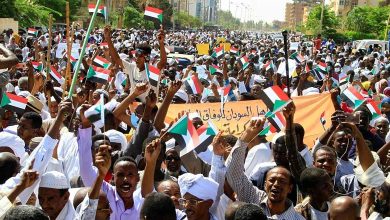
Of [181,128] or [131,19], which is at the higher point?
[181,128]

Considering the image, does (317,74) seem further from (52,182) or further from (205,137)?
(52,182)

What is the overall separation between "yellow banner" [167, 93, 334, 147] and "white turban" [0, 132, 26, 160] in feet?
10.5

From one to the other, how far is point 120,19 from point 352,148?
46550 mm

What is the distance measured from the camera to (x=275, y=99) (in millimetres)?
5645

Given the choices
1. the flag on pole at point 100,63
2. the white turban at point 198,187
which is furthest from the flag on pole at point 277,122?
the flag on pole at point 100,63

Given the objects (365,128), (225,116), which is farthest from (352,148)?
(225,116)

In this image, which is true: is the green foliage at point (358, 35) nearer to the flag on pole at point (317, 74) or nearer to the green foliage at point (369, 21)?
the green foliage at point (369, 21)

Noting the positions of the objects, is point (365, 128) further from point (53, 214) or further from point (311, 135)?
point (53, 214)

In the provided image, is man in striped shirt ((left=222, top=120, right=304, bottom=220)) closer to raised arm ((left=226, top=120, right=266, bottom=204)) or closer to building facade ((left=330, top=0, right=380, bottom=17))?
raised arm ((left=226, top=120, right=266, bottom=204))

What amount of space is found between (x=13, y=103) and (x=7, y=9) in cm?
2501

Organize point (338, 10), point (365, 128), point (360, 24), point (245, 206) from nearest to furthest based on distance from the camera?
point (245, 206) → point (365, 128) → point (360, 24) → point (338, 10)

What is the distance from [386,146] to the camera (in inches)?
246

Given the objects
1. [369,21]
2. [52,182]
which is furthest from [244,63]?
[369,21]

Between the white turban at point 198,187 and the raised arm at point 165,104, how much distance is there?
1415 mm
